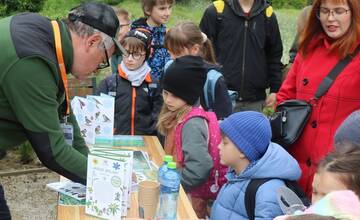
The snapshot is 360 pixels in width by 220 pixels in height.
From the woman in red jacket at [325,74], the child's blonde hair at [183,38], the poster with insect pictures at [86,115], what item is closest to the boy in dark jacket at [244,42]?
the child's blonde hair at [183,38]

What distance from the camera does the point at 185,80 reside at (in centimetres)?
295

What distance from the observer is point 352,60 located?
2705 millimetres

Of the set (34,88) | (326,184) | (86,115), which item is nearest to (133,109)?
(86,115)

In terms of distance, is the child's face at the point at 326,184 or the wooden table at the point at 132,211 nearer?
the child's face at the point at 326,184

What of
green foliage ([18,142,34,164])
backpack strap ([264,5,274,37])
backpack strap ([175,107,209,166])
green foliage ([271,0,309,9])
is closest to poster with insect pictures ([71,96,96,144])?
backpack strap ([175,107,209,166])

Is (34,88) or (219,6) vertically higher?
(219,6)

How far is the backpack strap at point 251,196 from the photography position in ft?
7.50

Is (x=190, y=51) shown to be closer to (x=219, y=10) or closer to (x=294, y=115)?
(x=219, y=10)

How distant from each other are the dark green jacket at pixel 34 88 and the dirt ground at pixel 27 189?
2.29m

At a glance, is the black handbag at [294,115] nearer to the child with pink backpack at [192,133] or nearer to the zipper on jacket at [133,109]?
the child with pink backpack at [192,133]

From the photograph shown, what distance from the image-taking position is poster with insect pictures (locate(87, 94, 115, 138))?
292 cm

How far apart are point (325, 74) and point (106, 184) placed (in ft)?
4.36

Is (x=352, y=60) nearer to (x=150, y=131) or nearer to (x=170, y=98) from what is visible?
(x=170, y=98)

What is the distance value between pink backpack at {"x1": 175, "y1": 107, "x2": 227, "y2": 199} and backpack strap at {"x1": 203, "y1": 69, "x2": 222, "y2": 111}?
1.69 ft
